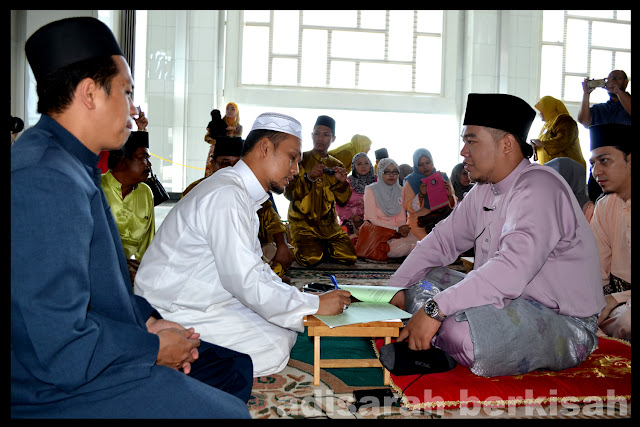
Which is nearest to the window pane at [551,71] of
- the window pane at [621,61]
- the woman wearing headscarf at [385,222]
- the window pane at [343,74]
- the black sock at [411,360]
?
the window pane at [621,61]

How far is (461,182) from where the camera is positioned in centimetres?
782

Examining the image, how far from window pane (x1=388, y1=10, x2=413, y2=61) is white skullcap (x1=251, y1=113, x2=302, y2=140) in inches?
418

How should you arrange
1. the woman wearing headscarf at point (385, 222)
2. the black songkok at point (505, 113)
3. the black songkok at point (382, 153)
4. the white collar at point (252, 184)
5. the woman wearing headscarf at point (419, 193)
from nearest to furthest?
the white collar at point (252, 184) < the black songkok at point (505, 113) < the woman wearing headscarf at point (385, 222) < the woman wearing headscarf at point (419, 193) < the black songkok at point (382, 153)

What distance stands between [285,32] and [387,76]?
2.49 meters

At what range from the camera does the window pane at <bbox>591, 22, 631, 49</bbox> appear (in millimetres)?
12344

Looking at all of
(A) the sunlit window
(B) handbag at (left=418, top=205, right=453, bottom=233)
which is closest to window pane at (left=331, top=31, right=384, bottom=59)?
(A) the sunlit window

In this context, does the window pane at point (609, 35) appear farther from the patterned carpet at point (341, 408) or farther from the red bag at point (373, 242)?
the patterned carpet at point (341, 408)

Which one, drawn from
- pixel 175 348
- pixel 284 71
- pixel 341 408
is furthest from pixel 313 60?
pixel 175 348

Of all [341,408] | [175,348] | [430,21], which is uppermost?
[430,21]

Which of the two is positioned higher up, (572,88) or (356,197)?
(572,88)

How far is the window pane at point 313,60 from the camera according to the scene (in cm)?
1202

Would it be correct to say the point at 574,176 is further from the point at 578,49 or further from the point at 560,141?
the point at 578,49

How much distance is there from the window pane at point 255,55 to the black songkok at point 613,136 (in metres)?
10.1

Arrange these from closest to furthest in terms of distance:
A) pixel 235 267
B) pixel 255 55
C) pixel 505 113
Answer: pixel 235 267
pixel 505 113
pixel 255 55
